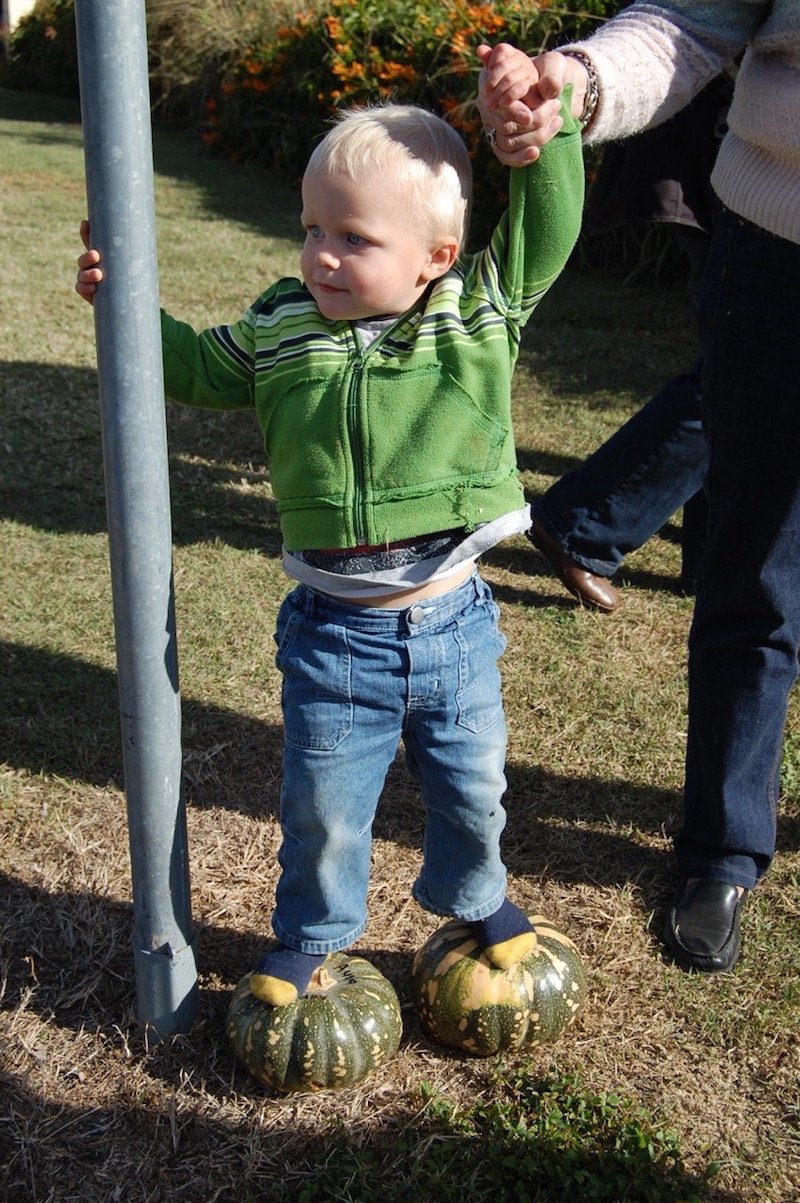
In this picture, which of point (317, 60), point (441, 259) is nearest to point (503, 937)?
point (441, 259)

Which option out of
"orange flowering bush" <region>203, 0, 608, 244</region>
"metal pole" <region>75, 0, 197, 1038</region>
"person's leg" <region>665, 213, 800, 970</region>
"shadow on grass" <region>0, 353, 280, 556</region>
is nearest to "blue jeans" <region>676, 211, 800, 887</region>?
"person's leg" <region>665, 213, 800, 970</region>

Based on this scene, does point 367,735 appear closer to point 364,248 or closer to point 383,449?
point 383,449

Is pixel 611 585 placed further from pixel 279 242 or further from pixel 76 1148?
pixel 279 242

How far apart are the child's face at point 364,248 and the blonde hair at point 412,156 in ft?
0.05

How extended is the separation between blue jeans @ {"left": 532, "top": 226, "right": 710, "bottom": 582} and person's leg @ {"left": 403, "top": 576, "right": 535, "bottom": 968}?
1895mm

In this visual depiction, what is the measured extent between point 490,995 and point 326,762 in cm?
58

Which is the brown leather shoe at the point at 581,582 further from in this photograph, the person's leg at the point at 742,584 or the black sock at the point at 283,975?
the black sock at the point at 283,975

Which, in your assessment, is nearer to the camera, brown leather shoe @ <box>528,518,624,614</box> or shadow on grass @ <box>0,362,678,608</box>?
brown leather shoe @ <box>528,518,624,614</box>

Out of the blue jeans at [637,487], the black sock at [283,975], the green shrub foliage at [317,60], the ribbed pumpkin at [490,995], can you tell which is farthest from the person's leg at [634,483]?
the green shrub foliage at [317,60]

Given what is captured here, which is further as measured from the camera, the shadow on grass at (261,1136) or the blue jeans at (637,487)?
the blue jeans at (637,487)

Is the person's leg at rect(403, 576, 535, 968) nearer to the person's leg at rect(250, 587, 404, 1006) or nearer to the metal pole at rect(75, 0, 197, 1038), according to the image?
the person's leg at rect(250, 587, 404, 1006)

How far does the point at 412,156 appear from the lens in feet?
6.26

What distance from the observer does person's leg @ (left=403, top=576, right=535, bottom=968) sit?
2.09 m

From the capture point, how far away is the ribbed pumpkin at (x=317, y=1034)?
2.20 m
